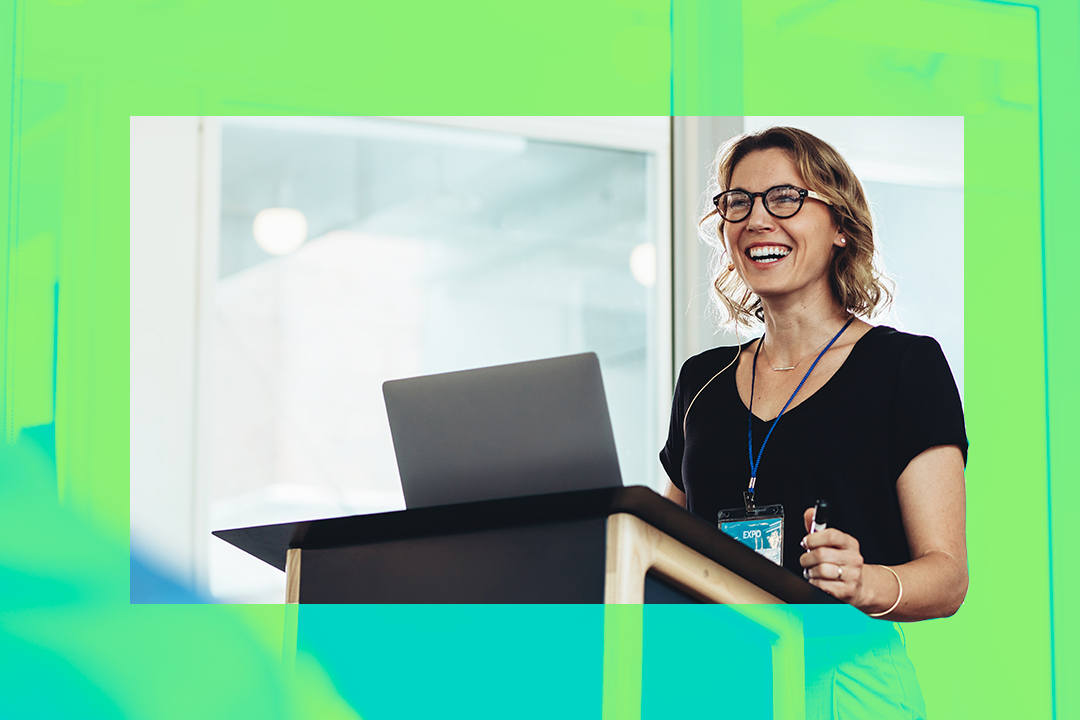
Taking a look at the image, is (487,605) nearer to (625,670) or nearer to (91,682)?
(625,670)

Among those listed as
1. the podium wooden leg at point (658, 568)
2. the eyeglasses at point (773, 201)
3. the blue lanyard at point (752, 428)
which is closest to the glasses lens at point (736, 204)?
the eyeglasses at point (773, 201)

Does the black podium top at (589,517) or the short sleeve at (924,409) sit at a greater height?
the short sleeve at (924,409)

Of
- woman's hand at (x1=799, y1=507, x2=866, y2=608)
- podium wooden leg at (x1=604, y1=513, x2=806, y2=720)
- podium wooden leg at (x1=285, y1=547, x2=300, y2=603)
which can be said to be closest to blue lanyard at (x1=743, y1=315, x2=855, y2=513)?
woman's hand at (x1=799, y1=507, x2=866, y2=608)

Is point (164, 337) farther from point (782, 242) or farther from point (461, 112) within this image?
point (782, 242)

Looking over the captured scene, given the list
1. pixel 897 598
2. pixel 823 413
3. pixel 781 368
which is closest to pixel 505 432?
pixel 897 598

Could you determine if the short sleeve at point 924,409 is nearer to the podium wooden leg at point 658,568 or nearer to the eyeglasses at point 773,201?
the eyeglasses at point 773,201

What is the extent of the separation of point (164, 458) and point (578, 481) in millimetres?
2209

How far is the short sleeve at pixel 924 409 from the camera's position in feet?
4.75

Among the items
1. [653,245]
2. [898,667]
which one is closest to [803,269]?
[898,667]

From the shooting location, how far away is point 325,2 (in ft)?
10.5

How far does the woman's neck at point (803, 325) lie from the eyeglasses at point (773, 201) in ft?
0.51

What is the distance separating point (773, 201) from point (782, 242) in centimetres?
7

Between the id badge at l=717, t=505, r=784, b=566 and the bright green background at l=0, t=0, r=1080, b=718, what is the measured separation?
1.86 meters

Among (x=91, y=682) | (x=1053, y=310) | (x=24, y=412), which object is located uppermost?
(x=1053, y=310)
